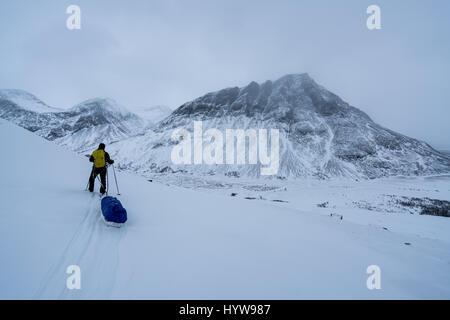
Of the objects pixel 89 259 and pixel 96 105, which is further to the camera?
pixel 96 105

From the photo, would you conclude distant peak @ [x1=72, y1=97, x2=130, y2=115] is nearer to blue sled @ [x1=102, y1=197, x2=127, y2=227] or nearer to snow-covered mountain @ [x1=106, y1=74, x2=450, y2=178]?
snow-covered mountain @ [x1=106, y1=74, x2=450, y2=178]

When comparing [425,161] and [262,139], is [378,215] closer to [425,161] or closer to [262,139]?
[262,139]

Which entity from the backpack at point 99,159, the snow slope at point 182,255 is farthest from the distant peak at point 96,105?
the snow slope at point 182,255

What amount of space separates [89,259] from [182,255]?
1.63 m

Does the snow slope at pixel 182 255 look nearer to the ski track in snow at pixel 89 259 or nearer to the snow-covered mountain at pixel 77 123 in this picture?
the ski track in snow at pixel 89 259

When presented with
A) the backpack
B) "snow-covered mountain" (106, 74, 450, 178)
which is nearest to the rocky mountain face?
"snow-covered mountain" (106, 74, 450, 178)

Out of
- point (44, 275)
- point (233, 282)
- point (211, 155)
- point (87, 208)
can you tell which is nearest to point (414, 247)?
point (233, 282)

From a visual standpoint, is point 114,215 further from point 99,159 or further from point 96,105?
point 96,105

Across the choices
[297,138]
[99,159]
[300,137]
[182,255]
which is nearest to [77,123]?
[297,138]

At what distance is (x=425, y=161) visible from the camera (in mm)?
60125

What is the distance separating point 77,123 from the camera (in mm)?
157375
